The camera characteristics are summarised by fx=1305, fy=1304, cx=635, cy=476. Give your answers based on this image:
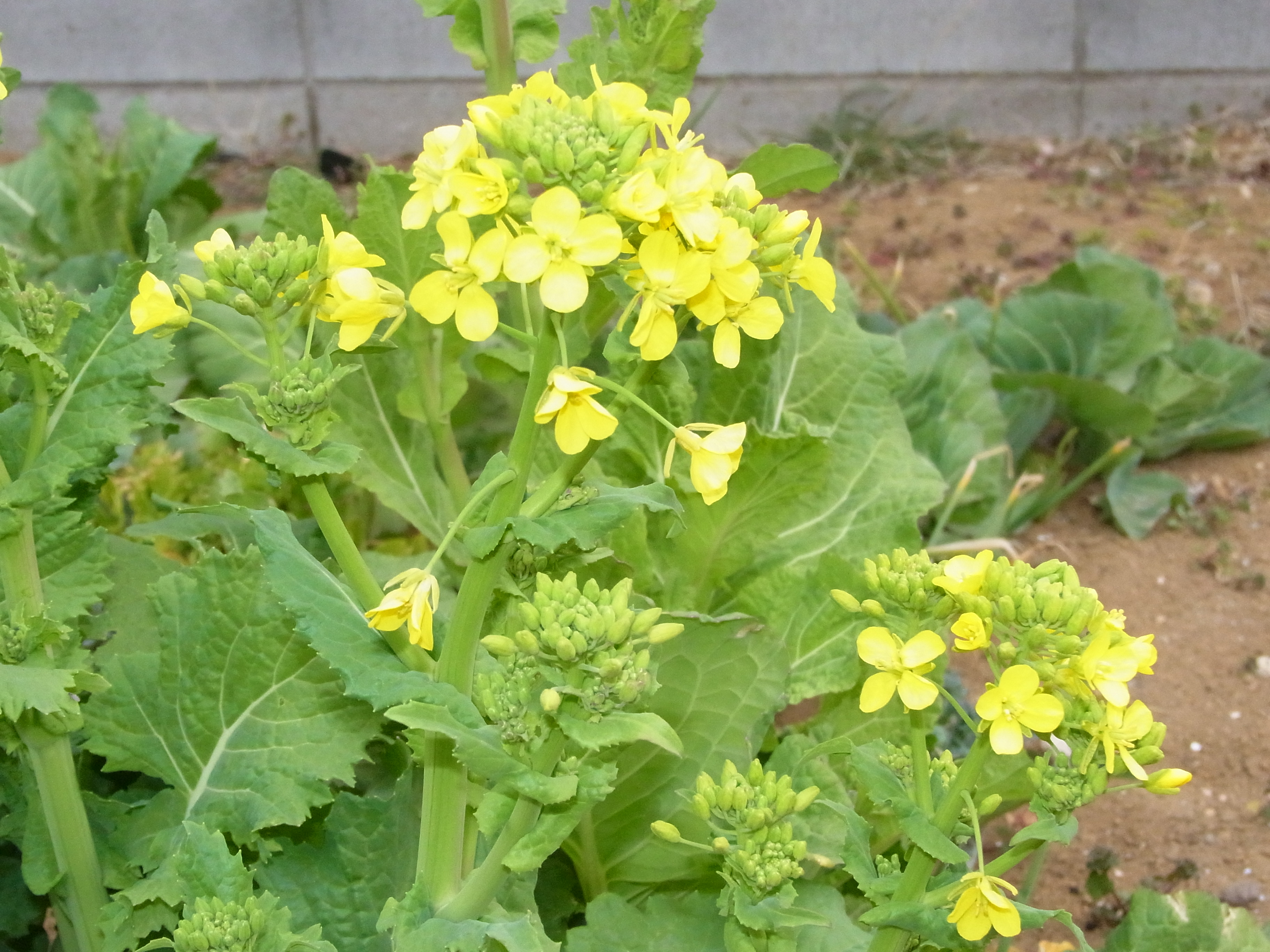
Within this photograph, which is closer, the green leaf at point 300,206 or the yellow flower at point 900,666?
the yellow flower at point 900,666

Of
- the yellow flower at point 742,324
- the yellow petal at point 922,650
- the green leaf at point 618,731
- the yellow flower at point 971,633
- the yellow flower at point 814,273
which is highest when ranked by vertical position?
the yellow flower at point 814,273

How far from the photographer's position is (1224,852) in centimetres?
204

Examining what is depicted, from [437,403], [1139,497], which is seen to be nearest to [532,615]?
[437,403]

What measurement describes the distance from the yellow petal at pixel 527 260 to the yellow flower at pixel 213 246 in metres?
0.32

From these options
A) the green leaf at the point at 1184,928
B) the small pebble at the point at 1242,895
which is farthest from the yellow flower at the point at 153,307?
the small pebble at the point at 1242,895

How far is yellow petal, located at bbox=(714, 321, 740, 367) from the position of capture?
1050 mm

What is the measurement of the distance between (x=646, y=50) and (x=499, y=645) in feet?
3.05

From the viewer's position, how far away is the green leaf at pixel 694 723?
1.53 metres

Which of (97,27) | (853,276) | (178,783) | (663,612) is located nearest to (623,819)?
(663,612)

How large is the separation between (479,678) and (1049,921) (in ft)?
4.18

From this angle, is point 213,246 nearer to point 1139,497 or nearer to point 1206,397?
point 1139,497

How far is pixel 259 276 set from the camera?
3.64 ft

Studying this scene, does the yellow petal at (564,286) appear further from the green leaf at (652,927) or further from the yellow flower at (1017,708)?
the green leaf at (652,927)

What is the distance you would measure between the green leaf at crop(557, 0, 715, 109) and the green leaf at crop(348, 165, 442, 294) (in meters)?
0.27
